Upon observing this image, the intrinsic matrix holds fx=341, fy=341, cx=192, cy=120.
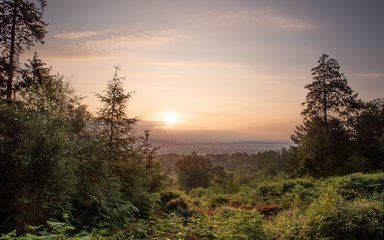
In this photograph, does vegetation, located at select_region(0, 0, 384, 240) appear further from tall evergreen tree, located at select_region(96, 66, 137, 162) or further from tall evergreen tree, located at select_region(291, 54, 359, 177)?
tall evergreen tree, located at select_region(291, 54, 359, 177)

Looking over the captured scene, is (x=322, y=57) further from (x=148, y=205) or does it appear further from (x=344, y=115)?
(x=148, y=205)

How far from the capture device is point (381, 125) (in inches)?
1873

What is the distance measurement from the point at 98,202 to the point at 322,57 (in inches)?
1316

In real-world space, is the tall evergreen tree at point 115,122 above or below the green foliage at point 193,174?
above

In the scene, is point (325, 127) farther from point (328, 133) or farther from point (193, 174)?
point (193, 174)

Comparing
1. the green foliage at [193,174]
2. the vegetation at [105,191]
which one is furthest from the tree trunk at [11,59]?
the green foliage at [193,174]

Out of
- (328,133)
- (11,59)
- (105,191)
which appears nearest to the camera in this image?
(105,191)

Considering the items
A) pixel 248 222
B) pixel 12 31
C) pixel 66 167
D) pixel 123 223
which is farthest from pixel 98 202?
pixel 12 31

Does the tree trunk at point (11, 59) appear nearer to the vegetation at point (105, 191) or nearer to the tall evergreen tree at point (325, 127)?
the vegetation at point (105, 191)

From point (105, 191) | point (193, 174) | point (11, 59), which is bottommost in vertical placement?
point (193, 174)

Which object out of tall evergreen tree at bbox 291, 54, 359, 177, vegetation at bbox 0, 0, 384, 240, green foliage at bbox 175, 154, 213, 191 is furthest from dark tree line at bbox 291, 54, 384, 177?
green foliage at bbox 175, 154, 213, 191

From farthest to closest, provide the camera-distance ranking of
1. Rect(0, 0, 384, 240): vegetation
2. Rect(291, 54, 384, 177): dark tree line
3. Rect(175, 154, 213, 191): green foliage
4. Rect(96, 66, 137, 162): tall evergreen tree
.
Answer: Rect(175, 154, 213, 191): green foliage → Rect(291, 54, 384, 177): dark tree line → Rect(96, 66, 137, 162): tall evergreen tree → Rect(0, 0, 384, 240): vegetation

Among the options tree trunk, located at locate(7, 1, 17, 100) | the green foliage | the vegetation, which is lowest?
the green foliage

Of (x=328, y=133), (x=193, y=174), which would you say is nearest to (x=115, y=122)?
(x=328, y=133)
